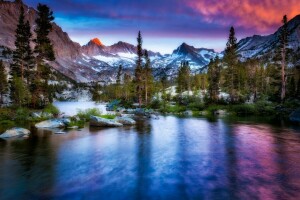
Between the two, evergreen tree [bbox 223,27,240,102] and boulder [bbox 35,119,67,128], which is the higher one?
evergreen tree [bbox 223,27,240,102]

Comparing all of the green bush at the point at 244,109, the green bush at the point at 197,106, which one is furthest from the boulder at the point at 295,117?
the green bush at the point at 197,106

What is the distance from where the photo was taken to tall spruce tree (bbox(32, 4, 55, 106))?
148 ft

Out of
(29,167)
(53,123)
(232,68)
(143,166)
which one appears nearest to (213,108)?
(232,68)

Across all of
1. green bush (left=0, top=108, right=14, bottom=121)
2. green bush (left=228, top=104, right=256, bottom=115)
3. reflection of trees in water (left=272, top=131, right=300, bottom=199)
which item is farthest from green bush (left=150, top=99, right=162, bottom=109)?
reflection of trees in water (left=272, top=131, right=300, bottom=199)

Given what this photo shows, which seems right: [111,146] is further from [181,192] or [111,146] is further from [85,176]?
[181,192]

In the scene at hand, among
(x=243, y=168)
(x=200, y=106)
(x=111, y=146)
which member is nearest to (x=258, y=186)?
(x=243, y=168)

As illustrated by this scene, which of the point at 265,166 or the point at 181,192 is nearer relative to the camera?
the point at 181,192

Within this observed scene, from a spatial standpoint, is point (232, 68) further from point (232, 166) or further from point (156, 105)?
point (232, 166)

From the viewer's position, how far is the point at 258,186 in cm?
1105

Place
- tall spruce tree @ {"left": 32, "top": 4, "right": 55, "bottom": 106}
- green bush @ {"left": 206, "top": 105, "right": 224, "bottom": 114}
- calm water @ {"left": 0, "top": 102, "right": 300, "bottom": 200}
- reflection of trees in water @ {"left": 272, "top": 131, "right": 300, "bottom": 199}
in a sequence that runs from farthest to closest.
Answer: green bush @ {"left": 206, "top": 105, "right": 224, "bottom": 114}, tall spruce tree @ {"left": 32, "top": 4, "right": 55, "bottom": 106}, calm water @ {"left": 0, "top": 102, "right": 300, "bottom": 200}, reflection of trees in water @ {"left": 272, "top": 131, "right": 300, "bottom": 199}

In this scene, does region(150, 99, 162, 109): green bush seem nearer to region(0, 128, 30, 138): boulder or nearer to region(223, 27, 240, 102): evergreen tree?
region(223, 27, 240, 102): evergreen tree

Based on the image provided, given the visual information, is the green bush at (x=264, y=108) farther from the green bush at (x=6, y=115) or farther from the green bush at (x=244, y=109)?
the green bush at (x=6, y=115)

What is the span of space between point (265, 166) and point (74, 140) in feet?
49.6

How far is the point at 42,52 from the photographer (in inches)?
1805
